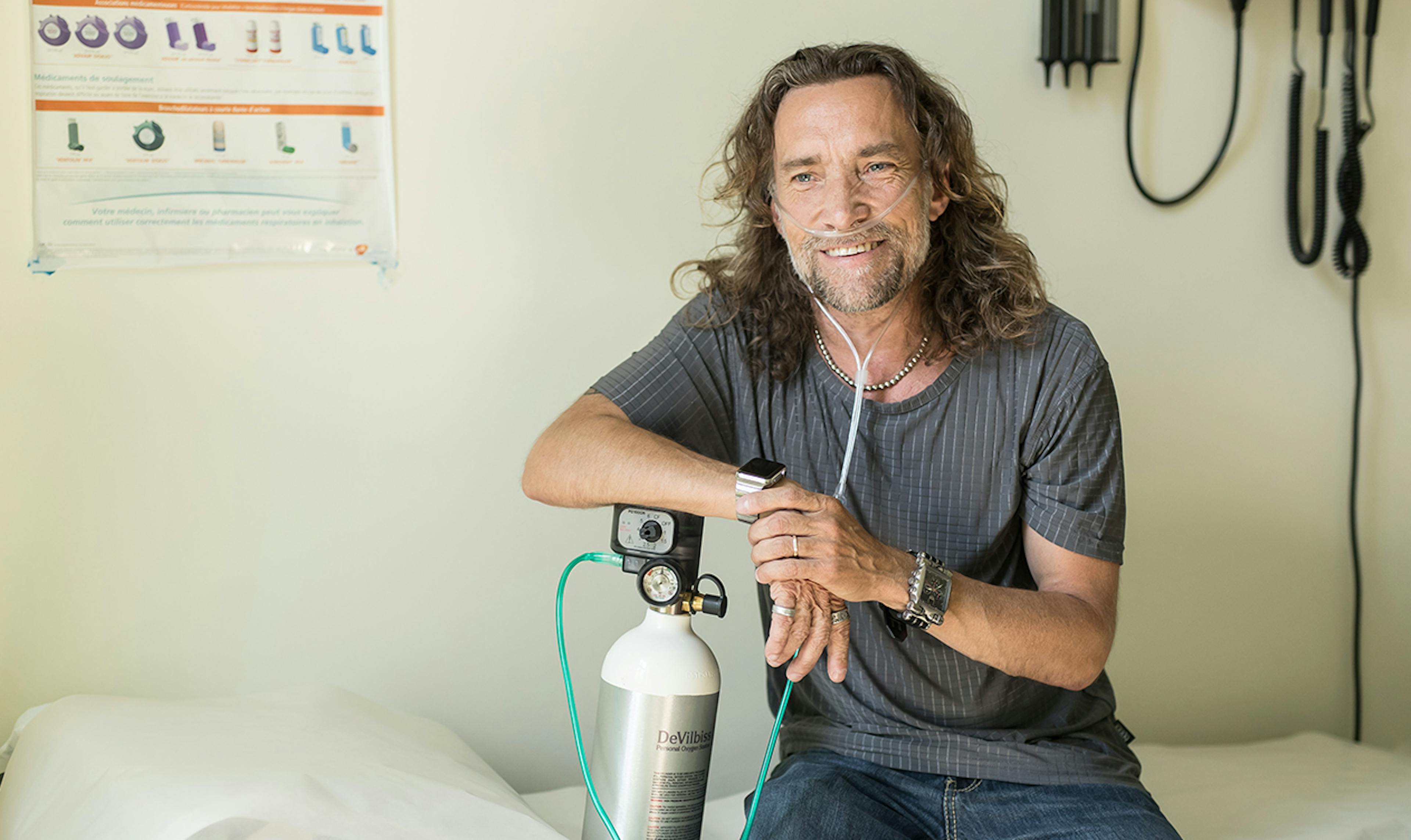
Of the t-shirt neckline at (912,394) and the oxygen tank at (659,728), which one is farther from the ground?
the t-shirt neckline at (912,394)

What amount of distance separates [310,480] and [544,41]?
0.79 m

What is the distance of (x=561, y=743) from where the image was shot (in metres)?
1.90

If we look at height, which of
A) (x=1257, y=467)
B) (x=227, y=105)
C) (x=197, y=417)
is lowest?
(x=1257, y=467)

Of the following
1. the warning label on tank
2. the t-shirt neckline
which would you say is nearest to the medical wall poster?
the t-shirt neckline

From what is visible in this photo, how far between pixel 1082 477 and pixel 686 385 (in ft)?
1.80

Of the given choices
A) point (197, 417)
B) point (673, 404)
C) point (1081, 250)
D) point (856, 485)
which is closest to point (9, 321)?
point (197, 417)

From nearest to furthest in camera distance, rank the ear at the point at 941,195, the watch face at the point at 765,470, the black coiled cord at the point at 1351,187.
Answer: the watch face at the point at 765,470
the ear at the point at 941,195
the black coiled cord at the point at 1351,187

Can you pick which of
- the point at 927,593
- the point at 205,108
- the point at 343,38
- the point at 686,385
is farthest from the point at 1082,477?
the point at 205,108

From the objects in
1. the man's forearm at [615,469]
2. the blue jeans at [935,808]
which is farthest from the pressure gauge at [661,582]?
the blue jeans at [935,808]

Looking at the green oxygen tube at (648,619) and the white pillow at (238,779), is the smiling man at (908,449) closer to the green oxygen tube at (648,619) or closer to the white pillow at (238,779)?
the green oxygen tube at (648,619)

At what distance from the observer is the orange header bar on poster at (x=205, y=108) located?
1.60m

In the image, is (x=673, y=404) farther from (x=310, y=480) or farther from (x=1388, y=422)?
(x=1388, y=422)

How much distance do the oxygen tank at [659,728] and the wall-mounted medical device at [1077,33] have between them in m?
1.32

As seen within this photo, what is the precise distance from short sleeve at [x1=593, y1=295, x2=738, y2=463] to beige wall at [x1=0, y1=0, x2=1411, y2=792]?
30cm
